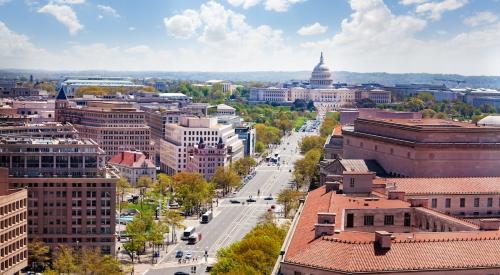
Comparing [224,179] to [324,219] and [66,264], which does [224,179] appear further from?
[324,219]

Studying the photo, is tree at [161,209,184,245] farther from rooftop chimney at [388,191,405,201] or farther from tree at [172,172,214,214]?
rooftop chimney at [388,191,405,201]

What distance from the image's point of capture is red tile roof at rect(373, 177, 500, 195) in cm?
6566

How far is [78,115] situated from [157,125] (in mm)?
16076

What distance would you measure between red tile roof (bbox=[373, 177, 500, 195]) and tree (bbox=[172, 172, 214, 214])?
42.5 m

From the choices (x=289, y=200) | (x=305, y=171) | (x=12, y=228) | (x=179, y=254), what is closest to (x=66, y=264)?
(x=12, y=228)

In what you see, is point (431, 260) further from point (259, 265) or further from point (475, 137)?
point (475, 137)

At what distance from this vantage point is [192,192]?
10850 centimetres

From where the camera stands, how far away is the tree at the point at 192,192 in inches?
4215

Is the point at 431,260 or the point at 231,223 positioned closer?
the point at 431,260

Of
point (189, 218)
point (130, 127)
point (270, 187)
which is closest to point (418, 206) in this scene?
point (189, 218)

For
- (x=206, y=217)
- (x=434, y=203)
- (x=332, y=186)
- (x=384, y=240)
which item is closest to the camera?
(x=384, y=240)

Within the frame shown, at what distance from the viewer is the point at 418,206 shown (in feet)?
184

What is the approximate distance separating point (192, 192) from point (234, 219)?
828 cm

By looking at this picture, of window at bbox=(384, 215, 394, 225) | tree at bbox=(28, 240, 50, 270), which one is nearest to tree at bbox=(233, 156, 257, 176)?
tree at bbox=(28, 240, 50, 270)
